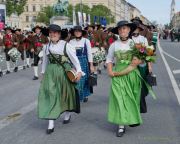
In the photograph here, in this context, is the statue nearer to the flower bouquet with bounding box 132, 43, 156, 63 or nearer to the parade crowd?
the parade crowd

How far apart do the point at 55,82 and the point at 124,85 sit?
1.06 meters

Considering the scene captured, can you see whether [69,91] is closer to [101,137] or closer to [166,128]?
[101,137]

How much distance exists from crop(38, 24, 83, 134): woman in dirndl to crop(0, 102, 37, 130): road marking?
3.26 feet

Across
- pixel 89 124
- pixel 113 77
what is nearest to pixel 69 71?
pixel 113 77

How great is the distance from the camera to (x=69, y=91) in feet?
25.1

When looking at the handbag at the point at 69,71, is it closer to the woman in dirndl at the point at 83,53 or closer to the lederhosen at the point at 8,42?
the woman in dirndl at the point at 83,53

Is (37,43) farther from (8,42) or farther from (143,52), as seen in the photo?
(143,52)

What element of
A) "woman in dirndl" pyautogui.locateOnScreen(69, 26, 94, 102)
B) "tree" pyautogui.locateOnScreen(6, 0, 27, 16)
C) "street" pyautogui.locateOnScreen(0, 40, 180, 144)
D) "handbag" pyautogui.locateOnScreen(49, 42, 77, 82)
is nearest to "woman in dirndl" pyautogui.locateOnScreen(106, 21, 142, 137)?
"street" pyautogui.locateOnScreen(0, 40, 180, 144)

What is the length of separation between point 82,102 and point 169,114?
2223mm

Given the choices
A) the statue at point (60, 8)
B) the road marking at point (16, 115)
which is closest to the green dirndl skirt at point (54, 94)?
the road marking at point (16, 115)

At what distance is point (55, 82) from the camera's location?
7.52 meters

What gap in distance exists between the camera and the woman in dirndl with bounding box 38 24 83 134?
742 centimetres

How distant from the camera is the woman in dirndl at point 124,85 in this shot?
7098 millimetres

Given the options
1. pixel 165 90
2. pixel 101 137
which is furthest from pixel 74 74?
pixel 165 90
